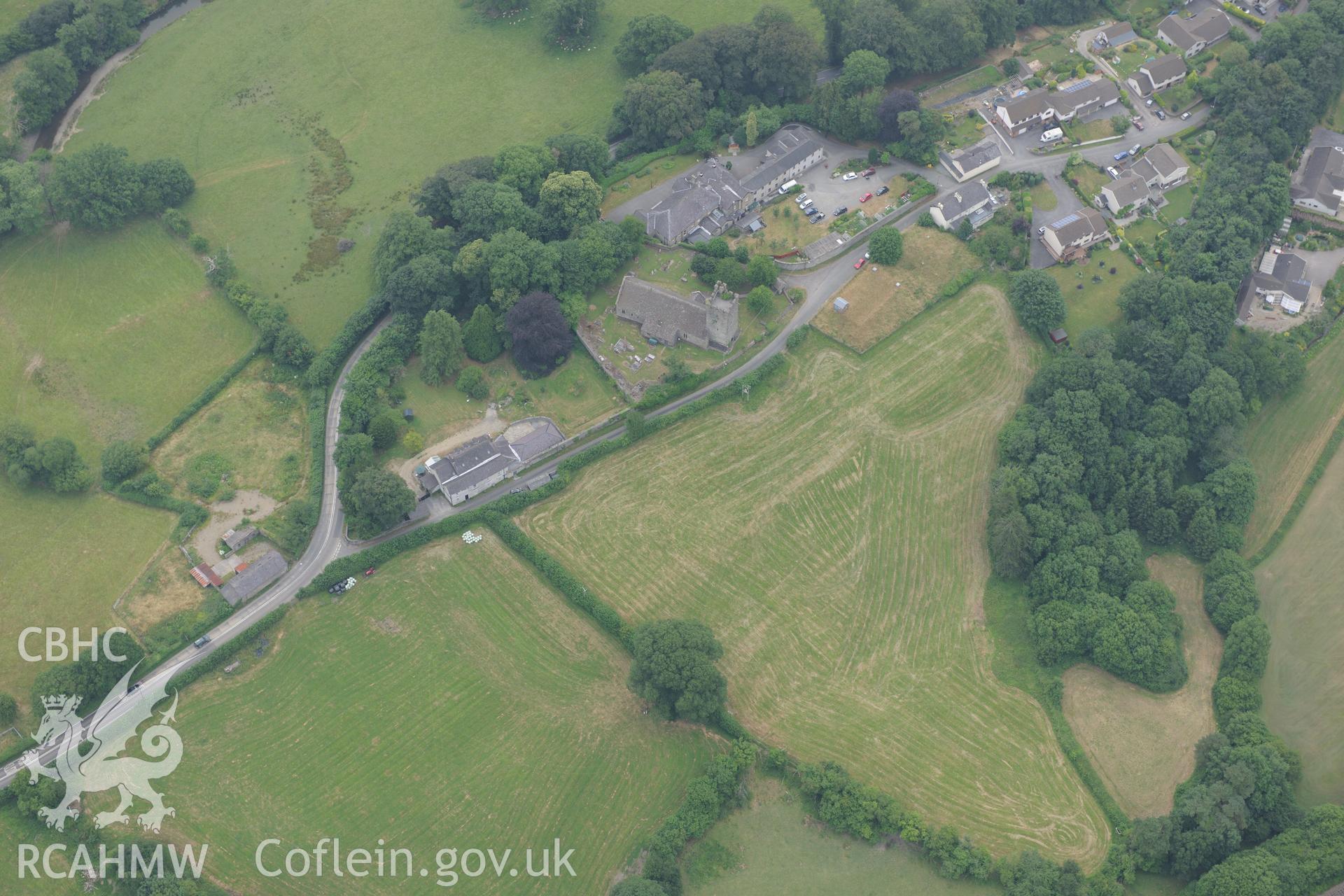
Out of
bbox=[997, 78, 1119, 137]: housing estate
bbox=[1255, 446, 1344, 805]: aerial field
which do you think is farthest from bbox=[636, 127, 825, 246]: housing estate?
bbox=[1255, 446, 1344, 805]: aerial field

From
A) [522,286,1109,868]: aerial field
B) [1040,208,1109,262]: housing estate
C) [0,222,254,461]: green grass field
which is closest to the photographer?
[522,286,1109,868]: aerial field

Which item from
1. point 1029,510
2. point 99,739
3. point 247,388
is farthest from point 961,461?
point 99,739

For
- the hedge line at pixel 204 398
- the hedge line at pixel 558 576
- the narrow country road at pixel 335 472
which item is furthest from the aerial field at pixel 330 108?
the hedge line at pixel 558 576

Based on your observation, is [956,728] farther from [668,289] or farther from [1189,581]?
[668,289]

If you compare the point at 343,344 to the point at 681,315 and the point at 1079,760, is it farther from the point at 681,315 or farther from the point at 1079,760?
the point at 1079,760

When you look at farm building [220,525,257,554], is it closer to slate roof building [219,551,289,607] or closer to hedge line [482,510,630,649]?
slate roof building [219,551,289,607]

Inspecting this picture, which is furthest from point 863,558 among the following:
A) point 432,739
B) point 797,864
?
point 432,739
